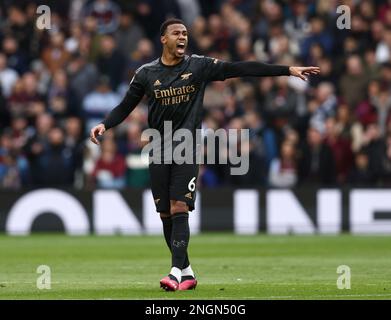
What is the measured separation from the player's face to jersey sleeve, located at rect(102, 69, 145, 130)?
438 millimetres

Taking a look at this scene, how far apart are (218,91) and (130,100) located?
37.3 ft

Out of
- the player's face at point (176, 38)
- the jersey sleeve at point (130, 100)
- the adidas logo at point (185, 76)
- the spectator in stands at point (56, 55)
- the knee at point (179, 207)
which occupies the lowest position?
the knee at point (179, 207)

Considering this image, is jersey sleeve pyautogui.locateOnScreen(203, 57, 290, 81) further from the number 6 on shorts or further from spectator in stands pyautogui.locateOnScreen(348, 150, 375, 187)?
spectator in stands pyautogui.locateOnScreen(348, 150, 375, 187)

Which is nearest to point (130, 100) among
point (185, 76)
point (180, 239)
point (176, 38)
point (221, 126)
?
point (185, 76)

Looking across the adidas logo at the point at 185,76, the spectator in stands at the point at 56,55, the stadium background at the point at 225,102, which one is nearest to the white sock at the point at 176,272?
the adidas logo at the point at 185,76

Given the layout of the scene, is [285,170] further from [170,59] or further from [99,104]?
[170,59]

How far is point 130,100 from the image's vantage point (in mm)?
11875

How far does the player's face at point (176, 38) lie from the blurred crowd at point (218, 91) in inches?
395

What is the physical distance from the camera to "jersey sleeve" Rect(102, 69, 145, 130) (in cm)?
1175

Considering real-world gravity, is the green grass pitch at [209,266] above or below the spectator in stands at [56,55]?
below

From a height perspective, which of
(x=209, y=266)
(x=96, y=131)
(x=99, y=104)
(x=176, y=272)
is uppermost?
(x=99, y=104)

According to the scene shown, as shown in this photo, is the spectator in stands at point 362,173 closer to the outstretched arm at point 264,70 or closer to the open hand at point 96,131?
the outstretched arm at point 264,70

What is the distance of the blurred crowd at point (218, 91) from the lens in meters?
21.9

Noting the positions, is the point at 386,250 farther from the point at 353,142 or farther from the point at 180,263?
the point at 180,263
